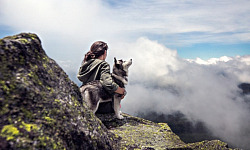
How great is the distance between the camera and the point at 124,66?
10.1 metres

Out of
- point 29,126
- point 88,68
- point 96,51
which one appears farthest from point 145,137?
point 29,126

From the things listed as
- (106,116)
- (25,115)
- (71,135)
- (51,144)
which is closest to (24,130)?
(25,115)

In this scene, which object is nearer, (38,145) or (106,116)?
(38,145)

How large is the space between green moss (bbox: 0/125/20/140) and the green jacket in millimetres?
5683

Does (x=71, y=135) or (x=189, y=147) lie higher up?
(x=71, y=135)

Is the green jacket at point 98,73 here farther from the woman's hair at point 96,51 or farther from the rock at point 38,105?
the rock at point 38,105

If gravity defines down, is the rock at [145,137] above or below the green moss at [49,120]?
below

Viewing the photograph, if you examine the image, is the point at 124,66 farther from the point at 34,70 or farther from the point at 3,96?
the point at 3,96

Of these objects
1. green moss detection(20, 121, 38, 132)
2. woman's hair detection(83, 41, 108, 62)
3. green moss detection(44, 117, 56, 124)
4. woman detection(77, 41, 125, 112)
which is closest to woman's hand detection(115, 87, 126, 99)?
woman detection(77, 41, 125, 112)

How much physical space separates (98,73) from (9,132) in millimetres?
6256

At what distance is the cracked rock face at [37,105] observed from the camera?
3371 mm

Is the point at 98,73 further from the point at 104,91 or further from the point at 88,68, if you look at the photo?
the point at 104,91

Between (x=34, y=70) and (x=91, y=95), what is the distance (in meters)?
4.70

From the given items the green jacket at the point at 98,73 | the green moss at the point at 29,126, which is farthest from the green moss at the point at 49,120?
the green jacket at the point at 98,73
